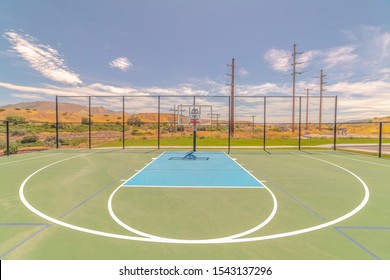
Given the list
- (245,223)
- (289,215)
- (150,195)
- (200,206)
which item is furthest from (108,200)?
(289,215)

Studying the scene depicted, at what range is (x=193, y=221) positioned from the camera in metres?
4.03

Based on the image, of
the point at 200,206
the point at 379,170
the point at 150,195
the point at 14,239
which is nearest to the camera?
the point at 14,239

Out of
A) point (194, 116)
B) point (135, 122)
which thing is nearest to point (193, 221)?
point (194, 116)

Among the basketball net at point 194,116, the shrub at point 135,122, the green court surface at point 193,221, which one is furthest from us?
the shrub at point 135,122

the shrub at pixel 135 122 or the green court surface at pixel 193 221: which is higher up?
the shrub at pixel 135 122

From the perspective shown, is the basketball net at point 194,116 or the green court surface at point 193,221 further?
the basketball net at point 194,116

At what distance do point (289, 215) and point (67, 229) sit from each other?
167 inches

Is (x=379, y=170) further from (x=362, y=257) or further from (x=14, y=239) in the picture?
(x=14, y=239)

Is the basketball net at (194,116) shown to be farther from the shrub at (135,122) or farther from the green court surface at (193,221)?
the green court surface at (193,221)

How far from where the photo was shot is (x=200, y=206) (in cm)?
482

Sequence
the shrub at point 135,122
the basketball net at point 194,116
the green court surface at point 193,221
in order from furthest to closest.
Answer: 1. the shrub at point 135,122
2. the basketball net at point 194,116
3. the green court surface at point 193,221

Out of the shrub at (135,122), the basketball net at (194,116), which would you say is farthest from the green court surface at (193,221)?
the shrub at (135,122)

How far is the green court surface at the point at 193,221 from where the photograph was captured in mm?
3061

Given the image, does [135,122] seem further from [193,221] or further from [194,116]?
[193,221]
